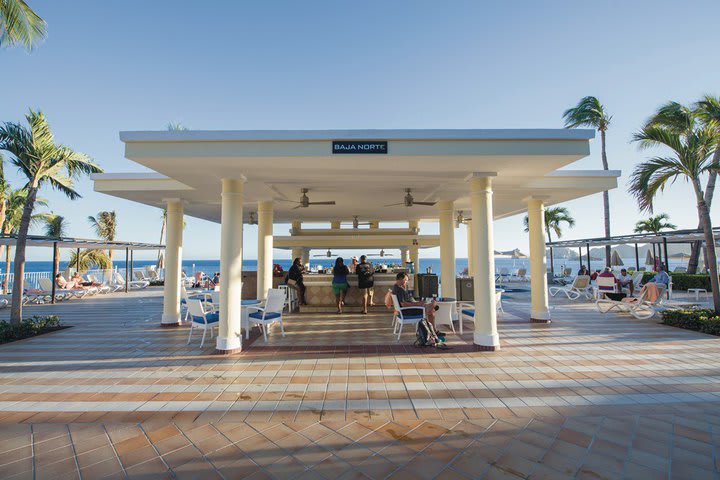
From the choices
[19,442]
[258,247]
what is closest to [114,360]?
[19,442]

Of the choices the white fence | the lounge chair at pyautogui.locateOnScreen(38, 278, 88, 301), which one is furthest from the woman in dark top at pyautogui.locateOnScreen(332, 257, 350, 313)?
the lounge chair at pyautogui.locateOnScreen(38, 278, 88, 301)

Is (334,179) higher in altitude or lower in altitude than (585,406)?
higher

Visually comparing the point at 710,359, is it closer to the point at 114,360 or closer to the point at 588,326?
the point at 588,326

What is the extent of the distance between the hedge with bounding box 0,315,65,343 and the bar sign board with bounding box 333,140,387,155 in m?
7.37

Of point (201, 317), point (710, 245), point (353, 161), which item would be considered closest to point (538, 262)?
point (710, 245)

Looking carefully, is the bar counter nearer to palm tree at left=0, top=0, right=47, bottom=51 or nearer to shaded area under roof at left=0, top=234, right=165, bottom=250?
palm tree at left=0, top=0, right=47, bottom=51

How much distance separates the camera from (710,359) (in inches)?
204

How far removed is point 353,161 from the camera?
5250 millimetres

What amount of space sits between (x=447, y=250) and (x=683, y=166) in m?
5.26

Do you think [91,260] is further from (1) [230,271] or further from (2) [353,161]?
(2) [353,161]

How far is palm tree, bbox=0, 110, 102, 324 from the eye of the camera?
7254 mm

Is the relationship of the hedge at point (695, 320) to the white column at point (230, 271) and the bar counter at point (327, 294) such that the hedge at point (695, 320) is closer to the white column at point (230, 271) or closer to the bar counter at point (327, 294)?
the bar counter at point (327, 294)

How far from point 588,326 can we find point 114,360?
9178 mm

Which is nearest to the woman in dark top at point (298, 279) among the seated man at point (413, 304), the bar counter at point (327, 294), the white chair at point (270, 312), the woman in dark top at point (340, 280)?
the bar counter at point (327, 294)
